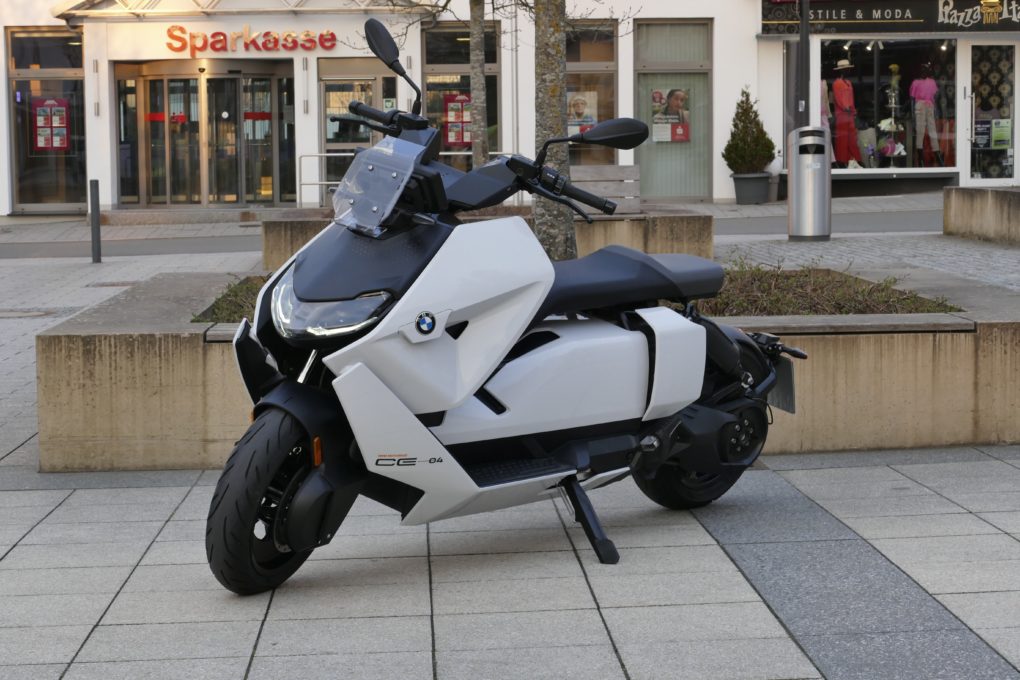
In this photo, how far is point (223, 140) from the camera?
26562 mm

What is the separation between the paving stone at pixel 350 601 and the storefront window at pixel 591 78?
22143 mm

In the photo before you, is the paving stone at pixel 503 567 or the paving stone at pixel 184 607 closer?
the paving stone at pixel 184 607

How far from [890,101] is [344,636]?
2515cm

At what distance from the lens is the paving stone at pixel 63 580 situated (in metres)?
4.69

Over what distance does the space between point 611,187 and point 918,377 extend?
9.02 m

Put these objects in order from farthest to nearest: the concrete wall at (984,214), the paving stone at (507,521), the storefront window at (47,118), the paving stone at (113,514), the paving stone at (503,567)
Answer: the storefront window at (47,118)
the concrete wall at (984,214)
the paving stone at (113,514)
the paving stone at (507,521)
the paving stone at (503,567)

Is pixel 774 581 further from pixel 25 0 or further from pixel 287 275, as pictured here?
pixel 25 0

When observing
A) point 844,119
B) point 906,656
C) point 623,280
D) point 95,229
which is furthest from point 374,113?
point 844,119

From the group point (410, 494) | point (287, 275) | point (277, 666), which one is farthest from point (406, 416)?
point (277, 666)

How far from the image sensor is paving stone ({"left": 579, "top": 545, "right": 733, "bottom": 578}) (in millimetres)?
4836

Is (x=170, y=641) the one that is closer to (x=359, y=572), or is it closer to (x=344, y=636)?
(x=344, y=636)

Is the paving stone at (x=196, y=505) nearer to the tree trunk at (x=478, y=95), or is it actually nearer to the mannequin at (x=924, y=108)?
the tree trunk at (x=478, y=95)

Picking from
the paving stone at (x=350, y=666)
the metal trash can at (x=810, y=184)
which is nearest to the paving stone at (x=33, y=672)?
the paving stone at (x=350, y=666)

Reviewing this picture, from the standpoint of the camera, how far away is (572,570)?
486cm
